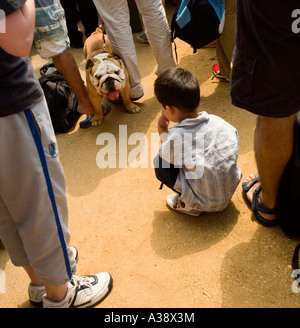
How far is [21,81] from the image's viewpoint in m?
1.29

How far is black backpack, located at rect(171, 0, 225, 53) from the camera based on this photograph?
2.92 meters

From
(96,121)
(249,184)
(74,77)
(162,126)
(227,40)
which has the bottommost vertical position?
(96,121)

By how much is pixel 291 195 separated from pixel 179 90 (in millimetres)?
829

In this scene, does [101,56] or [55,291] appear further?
[101,56]

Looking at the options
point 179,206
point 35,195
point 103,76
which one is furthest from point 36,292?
point 103,76

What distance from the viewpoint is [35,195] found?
142 centimetres

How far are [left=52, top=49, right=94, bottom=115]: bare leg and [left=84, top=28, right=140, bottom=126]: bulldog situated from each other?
0.07m

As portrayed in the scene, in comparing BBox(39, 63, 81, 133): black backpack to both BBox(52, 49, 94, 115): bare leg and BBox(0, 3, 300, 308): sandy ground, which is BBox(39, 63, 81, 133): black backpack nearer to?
BBox(52, 49, 94, 115): bare leg

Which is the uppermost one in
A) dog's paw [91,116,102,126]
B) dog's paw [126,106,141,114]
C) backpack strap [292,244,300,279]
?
backpack strap [292,244,300,279]

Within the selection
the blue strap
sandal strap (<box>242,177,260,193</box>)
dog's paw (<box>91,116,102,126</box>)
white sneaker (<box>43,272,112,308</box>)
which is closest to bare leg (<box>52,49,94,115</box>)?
dog's paw (<box>91,116,102,126</box>)

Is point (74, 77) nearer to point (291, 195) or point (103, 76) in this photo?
point (103, 76)

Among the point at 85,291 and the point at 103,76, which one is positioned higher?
the point at 103,76

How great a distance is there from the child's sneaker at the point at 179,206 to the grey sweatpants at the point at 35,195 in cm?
83

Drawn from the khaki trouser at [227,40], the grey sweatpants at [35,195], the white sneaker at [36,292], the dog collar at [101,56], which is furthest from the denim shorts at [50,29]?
the white sneaker at [36,292]
